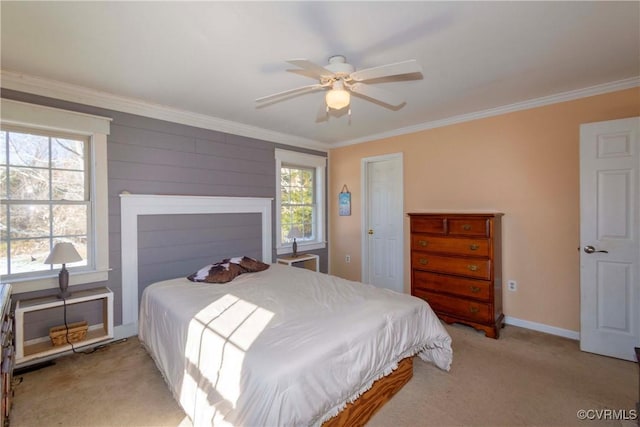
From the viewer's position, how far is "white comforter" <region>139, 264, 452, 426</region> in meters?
1.34

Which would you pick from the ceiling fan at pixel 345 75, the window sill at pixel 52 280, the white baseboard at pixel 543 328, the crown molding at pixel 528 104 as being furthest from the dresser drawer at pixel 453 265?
the window sill at pixel 52 280

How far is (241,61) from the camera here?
222 cm

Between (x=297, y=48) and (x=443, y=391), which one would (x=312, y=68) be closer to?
(x=297, y=48)

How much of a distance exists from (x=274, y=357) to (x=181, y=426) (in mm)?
933

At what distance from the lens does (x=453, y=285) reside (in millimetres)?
3240

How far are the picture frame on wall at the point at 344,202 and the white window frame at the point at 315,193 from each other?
273 millimetres

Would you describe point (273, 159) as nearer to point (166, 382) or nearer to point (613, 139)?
point (166, 382)

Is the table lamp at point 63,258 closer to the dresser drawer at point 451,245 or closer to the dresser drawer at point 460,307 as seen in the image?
the dresser drawer at point 451,245

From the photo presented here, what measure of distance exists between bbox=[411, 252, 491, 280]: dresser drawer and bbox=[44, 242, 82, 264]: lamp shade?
338cm

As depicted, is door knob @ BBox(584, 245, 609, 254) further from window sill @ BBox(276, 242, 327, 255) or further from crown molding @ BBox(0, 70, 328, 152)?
crown molding @ BBox(0, 70, 328, 152)

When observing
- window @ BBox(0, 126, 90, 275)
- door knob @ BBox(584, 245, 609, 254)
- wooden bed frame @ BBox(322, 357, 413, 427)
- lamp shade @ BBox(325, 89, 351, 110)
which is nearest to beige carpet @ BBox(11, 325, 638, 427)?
wooden bed frame @ BBox(322, 357, 413, 427)

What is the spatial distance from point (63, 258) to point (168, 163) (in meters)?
1.33

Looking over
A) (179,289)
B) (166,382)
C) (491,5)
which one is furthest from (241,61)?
(166,382)

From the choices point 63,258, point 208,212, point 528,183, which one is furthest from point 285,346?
point 528,183
